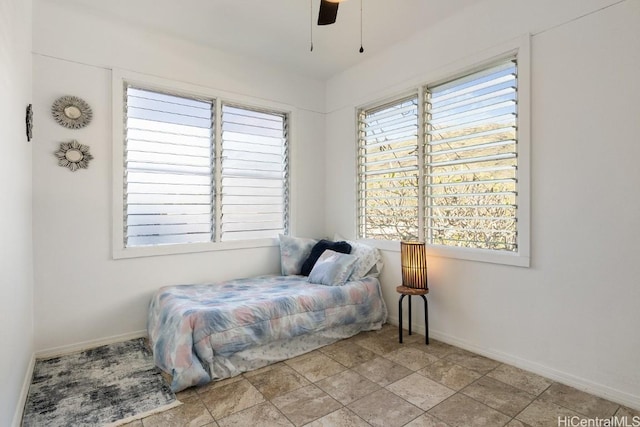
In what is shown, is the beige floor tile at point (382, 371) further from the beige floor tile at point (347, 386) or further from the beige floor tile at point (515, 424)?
the beige floor tile at point (515, 424)

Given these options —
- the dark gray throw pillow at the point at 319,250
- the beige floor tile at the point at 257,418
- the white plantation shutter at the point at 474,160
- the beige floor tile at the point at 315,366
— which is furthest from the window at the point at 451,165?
the beige floor tile at the point at 257,418

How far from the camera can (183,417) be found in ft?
6.64

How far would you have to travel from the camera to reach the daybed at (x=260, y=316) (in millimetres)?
2438

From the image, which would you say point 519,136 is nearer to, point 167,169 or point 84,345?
point 167,169

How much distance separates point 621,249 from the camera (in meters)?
2.14

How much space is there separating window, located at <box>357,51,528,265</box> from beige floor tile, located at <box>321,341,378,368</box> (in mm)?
1145

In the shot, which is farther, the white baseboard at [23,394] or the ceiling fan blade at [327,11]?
the ceiling fan blade at [327,11]

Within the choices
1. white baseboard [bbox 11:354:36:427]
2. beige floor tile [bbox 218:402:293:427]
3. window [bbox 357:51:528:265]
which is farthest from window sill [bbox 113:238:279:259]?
beige floor tile [bbox 218:402:293:427]

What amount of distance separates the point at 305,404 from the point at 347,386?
1.19 feet

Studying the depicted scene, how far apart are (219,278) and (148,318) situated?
77cm

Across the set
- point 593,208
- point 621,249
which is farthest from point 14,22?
point 621,249

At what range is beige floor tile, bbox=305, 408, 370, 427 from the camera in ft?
6.42

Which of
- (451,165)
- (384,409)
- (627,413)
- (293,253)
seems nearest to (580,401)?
(627,413)

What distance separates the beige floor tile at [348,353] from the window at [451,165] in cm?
114
